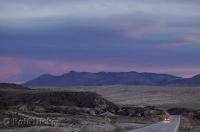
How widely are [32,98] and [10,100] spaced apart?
7525mm

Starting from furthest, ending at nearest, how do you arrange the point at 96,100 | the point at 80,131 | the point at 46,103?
the point at 96,100 < the point at 46,103 < the point at 80,131

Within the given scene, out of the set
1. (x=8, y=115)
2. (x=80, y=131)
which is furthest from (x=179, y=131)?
(x=8, y=115)

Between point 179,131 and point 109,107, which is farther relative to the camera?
point 109,107

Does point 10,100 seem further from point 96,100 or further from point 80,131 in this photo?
point 80,131

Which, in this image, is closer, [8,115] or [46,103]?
[8,115]

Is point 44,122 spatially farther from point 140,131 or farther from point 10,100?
point 10,100

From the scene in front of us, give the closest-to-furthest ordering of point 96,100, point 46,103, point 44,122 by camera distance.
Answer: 1. point 44,122
2. point 46,103
3. point 96,100

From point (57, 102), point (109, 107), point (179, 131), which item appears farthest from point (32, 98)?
point (179, 131)

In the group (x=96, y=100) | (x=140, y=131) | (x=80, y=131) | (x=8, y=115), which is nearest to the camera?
(x=80, y=131)

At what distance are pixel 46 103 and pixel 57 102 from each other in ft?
12.7

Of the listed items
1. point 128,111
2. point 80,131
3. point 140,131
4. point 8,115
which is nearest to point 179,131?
point 140,131

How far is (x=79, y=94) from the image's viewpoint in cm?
15338

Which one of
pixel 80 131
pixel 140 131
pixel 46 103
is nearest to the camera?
pixel 80 131

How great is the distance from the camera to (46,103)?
463ft
